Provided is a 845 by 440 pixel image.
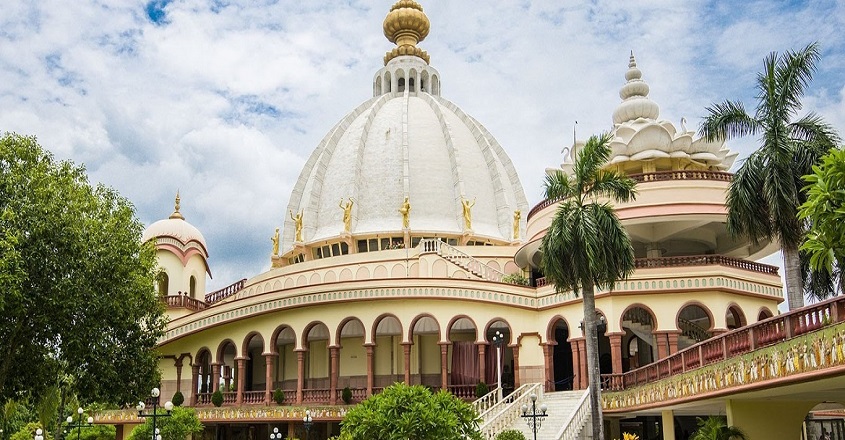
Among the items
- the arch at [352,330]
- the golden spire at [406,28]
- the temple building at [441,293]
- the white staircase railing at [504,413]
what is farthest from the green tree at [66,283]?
the golden spire at [406,28]

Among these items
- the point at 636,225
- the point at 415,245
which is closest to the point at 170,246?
the point at 415,245

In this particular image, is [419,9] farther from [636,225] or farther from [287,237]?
[636,225]

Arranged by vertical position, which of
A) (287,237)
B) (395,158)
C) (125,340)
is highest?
(395,158)

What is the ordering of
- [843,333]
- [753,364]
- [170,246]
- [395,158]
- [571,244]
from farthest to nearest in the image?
[395,158], [170,246], [571,244], [753,364], [843,333]

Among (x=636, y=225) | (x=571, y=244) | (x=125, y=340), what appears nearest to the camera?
(x=571, y=244)

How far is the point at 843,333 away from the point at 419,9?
52951mm

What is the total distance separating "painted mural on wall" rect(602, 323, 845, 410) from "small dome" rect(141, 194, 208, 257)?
30505mm

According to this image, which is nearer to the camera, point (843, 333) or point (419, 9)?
point (843, 333)

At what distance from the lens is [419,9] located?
61.8 m

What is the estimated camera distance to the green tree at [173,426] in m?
30.1

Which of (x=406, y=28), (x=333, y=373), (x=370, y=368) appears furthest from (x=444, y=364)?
(x=406, y=28)

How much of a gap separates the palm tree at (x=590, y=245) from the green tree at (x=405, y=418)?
6.27 meters

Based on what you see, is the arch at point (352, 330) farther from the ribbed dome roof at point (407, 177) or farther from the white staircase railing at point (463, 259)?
the ribbed dome roof at point (407, 177)

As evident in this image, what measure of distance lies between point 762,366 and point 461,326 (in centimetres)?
1975
